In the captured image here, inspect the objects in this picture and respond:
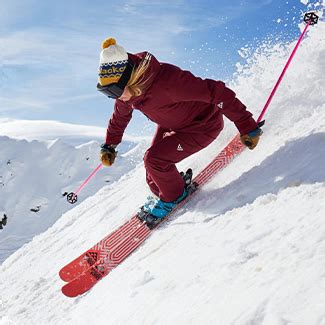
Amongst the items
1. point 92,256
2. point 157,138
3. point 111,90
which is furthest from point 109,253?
point 111,90

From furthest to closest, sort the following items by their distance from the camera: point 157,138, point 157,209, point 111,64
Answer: point 157,138 → point 157,209 → point 111,64

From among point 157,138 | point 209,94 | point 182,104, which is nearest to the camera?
point 209,94

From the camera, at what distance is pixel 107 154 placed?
556cm

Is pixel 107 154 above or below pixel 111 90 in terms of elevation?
below

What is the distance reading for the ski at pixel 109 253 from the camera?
14.2 ft

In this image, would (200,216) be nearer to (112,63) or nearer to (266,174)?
(266,174)

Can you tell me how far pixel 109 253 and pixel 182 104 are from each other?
1818 mm

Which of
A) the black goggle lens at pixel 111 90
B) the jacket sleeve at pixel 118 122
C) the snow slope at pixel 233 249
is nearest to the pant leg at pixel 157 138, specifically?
the jacket sleeve at pixel 118 122

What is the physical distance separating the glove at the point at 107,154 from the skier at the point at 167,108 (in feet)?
0.94

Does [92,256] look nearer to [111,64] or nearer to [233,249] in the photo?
[111,64]

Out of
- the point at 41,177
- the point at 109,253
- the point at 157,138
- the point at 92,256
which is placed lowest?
the point at 41,177

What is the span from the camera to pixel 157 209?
4.93 m

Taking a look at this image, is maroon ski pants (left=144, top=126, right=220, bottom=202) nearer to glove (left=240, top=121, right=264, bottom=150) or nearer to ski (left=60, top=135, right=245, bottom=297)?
ski (left=60, top=135, right=245, bottom=297)

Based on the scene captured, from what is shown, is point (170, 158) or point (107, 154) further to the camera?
point (107, 154)
